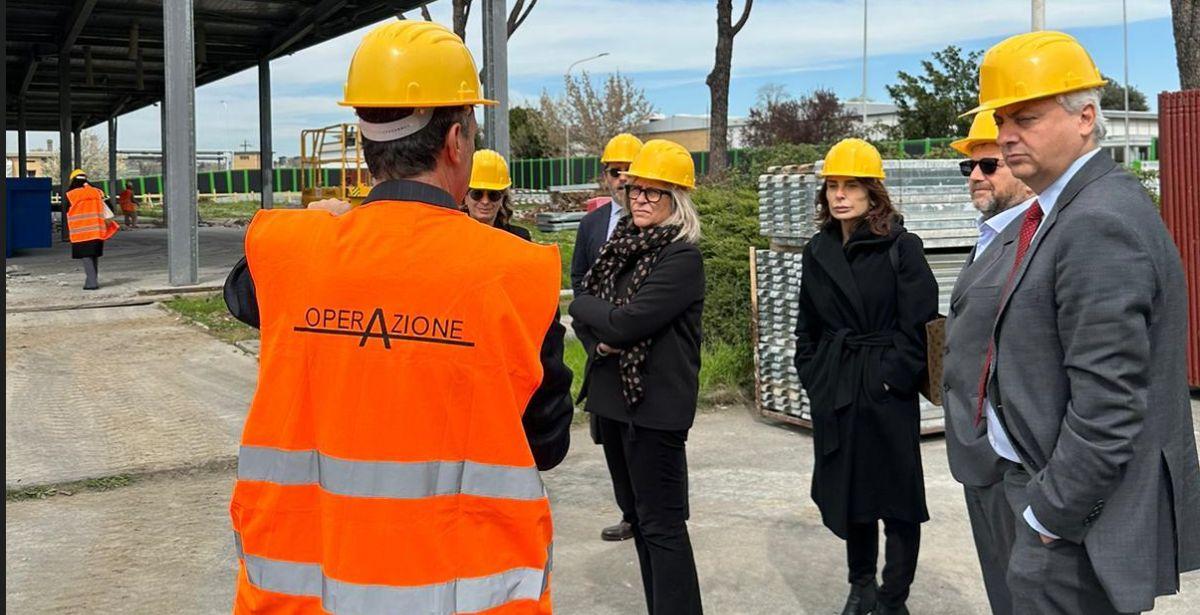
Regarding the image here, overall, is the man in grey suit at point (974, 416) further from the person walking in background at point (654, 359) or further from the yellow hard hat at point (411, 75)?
the yellow hard hat at point (411, 75)

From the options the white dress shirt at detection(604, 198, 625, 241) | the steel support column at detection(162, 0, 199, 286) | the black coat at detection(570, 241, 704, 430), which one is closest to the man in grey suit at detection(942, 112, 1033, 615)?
the black coat at detection(570, 241, 704, 430)

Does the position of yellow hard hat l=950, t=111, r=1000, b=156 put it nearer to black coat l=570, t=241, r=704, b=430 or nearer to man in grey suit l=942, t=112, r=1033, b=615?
man in grey suit l=942, t=112, r=1033, b=615

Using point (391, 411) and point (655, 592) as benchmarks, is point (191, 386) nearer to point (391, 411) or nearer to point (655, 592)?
point (655, 592)

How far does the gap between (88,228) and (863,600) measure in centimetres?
1444

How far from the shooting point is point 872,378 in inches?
176

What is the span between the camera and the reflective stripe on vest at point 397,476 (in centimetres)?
207

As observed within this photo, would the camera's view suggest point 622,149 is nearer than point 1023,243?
No

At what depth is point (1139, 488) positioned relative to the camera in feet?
7.97

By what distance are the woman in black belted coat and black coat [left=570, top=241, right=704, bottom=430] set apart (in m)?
0.65

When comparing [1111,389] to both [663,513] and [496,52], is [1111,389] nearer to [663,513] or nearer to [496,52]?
[663,513]

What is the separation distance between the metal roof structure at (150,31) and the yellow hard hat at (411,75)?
61.8 ft

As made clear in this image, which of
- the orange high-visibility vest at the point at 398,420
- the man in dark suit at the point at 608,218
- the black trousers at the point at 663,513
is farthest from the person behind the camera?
the man in dark suit at the point at 608,218

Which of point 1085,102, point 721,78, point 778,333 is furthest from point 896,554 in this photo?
point 721,78

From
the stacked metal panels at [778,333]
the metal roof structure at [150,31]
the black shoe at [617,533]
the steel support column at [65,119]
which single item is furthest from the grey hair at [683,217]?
the steel support column at [65,119]
